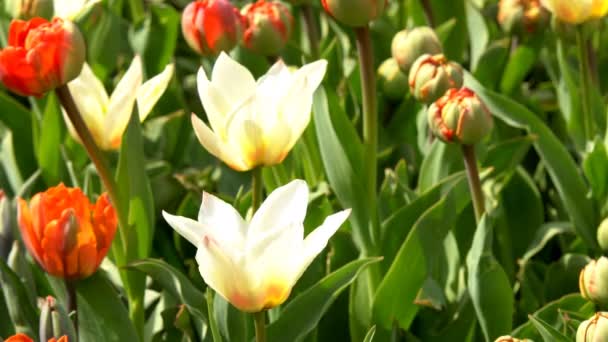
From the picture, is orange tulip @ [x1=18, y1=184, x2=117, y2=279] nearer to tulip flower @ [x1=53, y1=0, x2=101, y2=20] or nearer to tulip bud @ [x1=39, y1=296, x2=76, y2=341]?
tulip bud @ [x1=39, y1=296, x2=76, y2=341]

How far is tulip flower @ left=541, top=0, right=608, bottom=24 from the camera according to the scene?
5.66ft

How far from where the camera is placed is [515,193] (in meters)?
1.93

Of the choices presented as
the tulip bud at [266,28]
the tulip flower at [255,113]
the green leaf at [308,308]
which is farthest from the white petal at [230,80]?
the tulip bud at [266,28]

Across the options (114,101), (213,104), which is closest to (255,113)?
(213,104)

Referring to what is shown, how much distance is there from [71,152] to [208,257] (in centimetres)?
92

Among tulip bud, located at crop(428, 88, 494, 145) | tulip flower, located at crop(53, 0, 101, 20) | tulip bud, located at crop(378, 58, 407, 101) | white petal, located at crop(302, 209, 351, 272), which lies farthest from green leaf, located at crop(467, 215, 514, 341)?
tulip flower, located at crop(53, 0, 101, 20)

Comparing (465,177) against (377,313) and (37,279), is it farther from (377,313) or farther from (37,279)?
(37,279)

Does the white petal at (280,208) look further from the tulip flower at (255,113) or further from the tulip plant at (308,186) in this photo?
the tulip flower at (255,113)

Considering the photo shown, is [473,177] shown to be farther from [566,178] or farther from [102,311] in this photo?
[102,311]

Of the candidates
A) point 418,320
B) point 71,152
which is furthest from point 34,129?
point 418,320

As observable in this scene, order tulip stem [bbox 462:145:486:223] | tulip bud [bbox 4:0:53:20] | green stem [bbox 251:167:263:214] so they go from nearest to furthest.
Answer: green stem [bbox 251:167:263:214] < tulip stem [bbox 462:145:486:223] < tulip bud [bbox 4:0:53:20]

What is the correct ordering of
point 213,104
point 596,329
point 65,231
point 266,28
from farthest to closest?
point 266,28 < point 213,104 < point 65,231 < point 596,329

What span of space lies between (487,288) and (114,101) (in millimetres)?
527

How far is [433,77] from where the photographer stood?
1.69m
